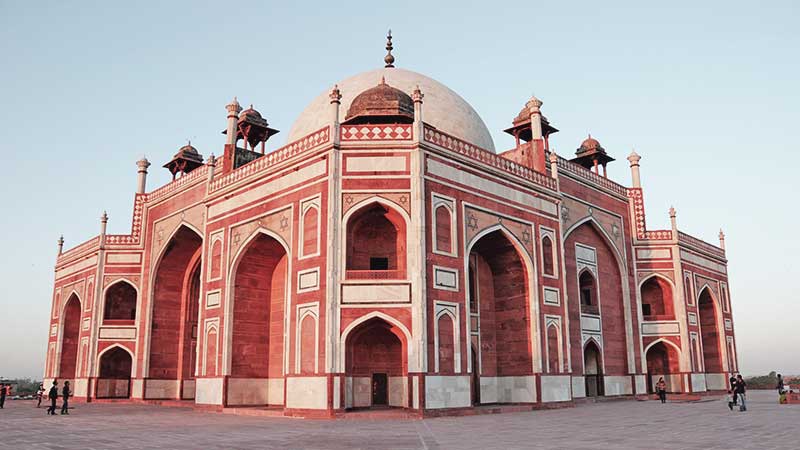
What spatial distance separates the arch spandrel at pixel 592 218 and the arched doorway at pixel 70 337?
2322 centimetres

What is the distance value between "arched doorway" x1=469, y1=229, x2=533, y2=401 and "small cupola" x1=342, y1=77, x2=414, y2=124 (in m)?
4.69

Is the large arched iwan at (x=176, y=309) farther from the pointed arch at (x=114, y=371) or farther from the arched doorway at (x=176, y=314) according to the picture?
the pointed arch at (x=114, y=371)

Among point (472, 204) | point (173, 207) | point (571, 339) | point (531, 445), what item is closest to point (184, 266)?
point (173, 207)

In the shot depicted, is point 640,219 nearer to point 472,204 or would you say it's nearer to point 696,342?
point 696,342

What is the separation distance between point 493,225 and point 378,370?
5.44m

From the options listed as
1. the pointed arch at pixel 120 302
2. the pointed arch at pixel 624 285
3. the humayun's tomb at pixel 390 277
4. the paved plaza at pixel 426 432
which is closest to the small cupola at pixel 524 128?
the humayun's tomb at pixel 390 277

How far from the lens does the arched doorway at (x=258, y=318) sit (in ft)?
62.2

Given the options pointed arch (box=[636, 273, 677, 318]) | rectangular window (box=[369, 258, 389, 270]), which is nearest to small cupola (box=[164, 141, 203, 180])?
rectangular window (box=[369, 258, 389, 270])

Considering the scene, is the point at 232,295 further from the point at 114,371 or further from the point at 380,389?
the point at 114,371

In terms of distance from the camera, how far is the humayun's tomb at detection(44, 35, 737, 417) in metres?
16.0

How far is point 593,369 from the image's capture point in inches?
939

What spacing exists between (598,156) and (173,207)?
1887 centimetres

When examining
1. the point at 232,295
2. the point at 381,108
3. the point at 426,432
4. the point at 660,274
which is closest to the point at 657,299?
the point at 660,274

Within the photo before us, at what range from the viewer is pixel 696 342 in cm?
2719
